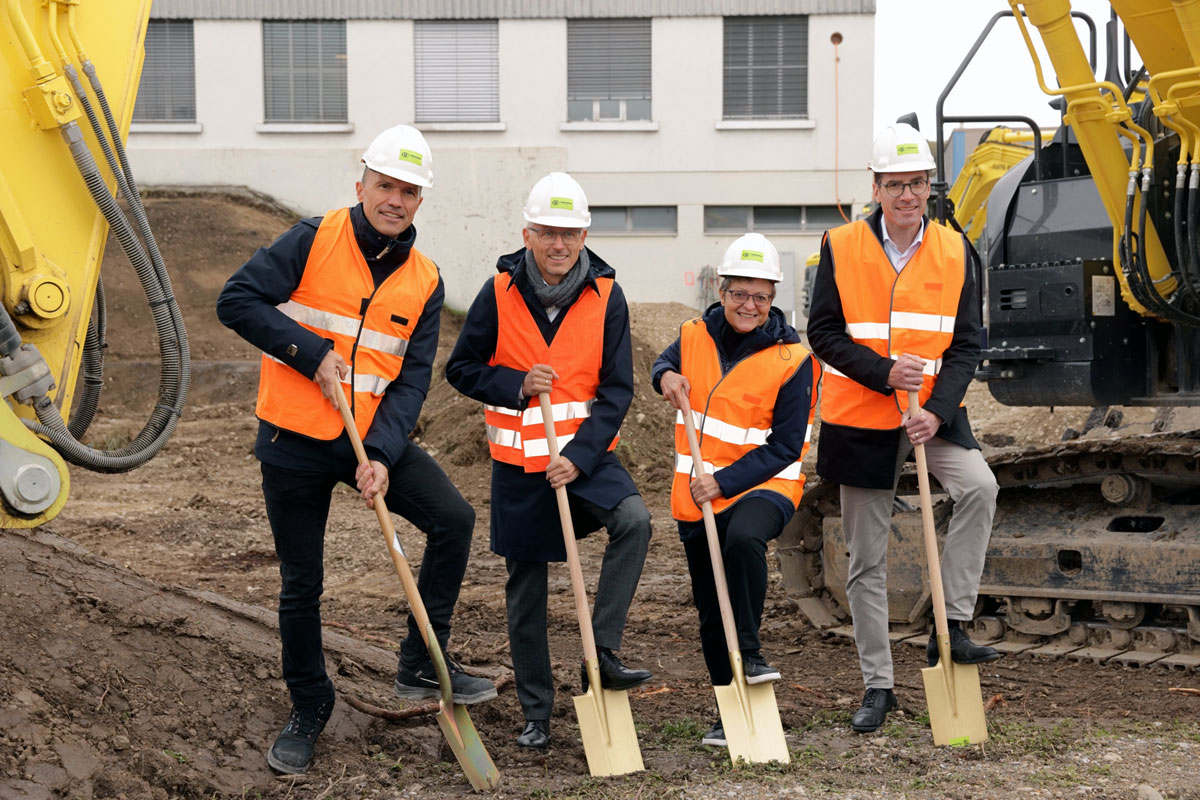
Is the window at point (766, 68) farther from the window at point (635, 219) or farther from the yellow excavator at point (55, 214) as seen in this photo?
the yellow excavator at point (55, 214)

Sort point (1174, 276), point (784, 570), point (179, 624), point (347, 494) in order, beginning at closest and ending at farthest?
point (179, 624) < point (1174, 276) < point (784, 570) < point (347, 494)

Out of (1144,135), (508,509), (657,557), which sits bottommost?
(657,557)

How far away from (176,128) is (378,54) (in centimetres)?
431

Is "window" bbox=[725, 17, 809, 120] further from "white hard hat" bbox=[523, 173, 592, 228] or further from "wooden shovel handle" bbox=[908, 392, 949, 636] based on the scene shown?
"white hard hat" bbox=[523, 173, 592, 228]

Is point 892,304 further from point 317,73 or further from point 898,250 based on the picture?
point 317,73

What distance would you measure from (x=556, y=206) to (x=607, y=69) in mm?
21330

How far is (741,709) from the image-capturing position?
4762 millimetres

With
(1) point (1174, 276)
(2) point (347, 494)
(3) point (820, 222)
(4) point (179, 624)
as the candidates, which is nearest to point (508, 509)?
(4) point (179, 624)

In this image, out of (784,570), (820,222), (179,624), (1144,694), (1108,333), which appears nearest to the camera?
(179,624)

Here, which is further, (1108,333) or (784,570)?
(784,570)

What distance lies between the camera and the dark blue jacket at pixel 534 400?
4.86 meters

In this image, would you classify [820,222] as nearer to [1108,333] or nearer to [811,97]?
[811,97]

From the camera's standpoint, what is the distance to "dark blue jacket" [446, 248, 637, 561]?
486 cm

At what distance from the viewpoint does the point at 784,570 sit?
25.5 feet
